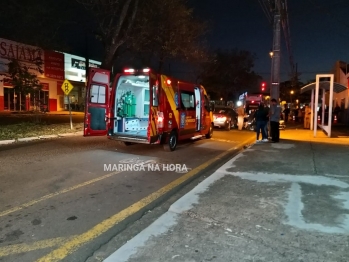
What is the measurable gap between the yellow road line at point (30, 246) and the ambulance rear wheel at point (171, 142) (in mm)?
7009

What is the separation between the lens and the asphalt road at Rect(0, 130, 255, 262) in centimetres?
416

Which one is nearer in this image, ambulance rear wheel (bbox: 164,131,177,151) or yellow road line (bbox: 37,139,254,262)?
yellow road line (bbox: 37,139,254,262)

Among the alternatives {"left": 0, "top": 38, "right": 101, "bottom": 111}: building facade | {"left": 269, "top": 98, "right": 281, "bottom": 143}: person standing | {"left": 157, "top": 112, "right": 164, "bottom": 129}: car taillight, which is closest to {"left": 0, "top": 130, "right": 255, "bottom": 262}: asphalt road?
{"left": 157, "top": 112, "right": 164, "bottom": 129}: car taillight

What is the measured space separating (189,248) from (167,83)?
7336mm

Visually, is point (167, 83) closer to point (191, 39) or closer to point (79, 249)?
point (79, 249)

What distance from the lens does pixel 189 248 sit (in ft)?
13.1

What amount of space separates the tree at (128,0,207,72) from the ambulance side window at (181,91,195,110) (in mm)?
6797

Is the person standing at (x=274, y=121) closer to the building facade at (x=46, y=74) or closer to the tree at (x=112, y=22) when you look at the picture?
the tree at (x=112, y=22)

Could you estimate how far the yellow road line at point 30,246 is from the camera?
12.7 ft

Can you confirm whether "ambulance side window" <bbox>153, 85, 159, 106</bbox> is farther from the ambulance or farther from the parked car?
the parked car

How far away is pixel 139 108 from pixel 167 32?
852 centimetres

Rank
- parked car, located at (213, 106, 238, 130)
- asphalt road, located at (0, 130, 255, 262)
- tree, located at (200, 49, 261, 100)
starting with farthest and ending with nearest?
tree, located at (200, 49, 261, 100), parked car, located at (213, 106, 238, 130), asphalt road, located at (0, 130, 255, 262)

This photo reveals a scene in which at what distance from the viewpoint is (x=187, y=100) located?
12.6 m

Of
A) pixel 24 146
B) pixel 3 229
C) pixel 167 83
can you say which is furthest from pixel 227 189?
pixel 24 146
